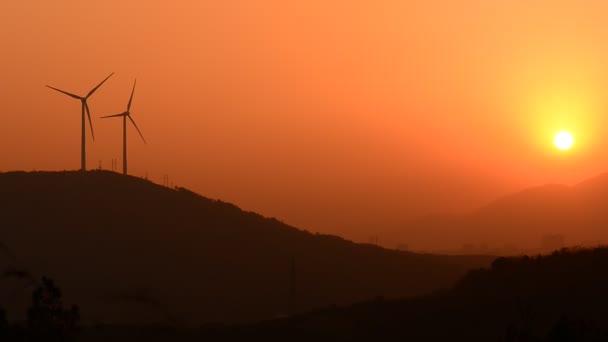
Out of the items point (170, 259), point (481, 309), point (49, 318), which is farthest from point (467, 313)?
point (170, 259)

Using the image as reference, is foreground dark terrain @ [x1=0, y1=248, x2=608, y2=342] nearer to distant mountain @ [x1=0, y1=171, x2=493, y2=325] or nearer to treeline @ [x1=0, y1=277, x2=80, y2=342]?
treeline @ [x1=0, y1=277, x2=80, y2=342]

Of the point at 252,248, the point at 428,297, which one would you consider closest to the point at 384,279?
the point at 252,248

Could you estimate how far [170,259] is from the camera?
92.4 metres

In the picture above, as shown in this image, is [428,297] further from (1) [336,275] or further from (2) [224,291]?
(1) [336,275]

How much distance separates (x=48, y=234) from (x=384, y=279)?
26.8m

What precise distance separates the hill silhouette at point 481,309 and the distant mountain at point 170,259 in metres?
29.3

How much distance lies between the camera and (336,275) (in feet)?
313

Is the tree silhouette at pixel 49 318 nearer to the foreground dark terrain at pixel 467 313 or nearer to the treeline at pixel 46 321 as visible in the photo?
the treeline at pixel 46 321

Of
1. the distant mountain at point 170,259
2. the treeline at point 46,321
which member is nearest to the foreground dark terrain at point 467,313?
→ the treeline at point 46,321

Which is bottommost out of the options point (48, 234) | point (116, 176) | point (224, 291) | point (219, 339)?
point (219, 339)

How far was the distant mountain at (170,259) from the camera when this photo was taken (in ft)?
270

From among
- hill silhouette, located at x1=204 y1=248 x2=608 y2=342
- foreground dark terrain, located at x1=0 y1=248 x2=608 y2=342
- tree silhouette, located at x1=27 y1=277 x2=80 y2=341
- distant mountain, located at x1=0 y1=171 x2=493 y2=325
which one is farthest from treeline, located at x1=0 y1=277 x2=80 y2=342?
distant mountain, located at x1=0 y1=171 x2=493 y2=325

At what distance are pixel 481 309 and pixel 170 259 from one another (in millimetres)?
50688

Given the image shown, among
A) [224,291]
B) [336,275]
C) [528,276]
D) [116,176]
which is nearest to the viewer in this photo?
[528,276]
